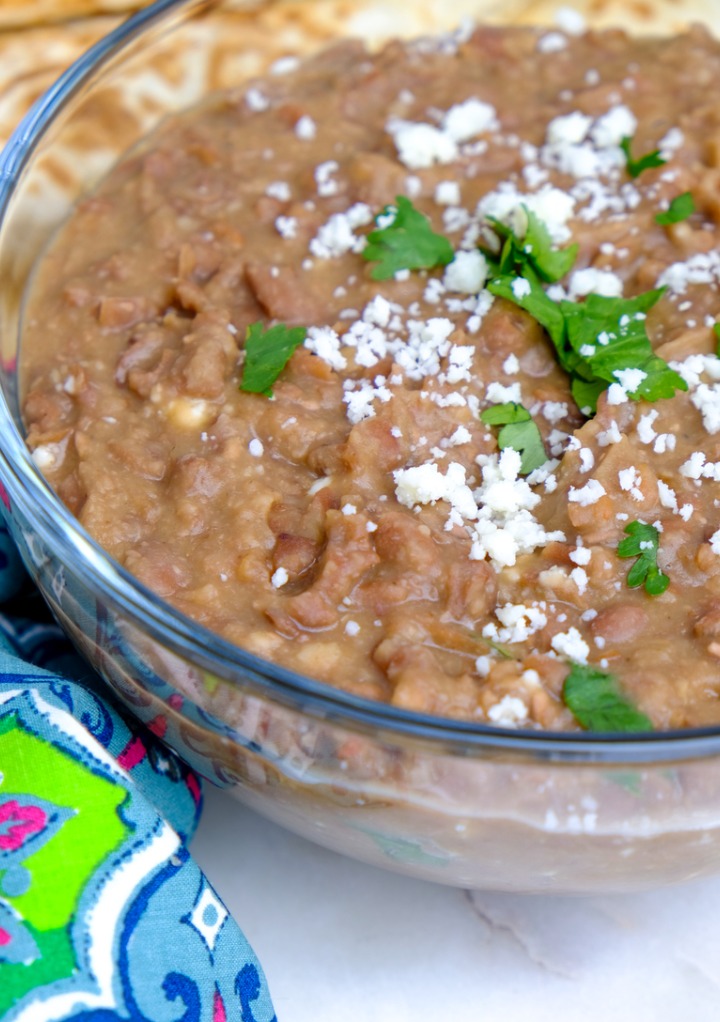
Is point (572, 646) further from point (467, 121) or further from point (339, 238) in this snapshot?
point (467, 121)

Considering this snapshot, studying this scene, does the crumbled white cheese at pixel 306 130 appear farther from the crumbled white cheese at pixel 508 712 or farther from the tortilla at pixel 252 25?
the crumbled white cheese at pixel 508 712

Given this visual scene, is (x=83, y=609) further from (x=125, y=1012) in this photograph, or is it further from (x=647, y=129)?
(x=647, y=129)

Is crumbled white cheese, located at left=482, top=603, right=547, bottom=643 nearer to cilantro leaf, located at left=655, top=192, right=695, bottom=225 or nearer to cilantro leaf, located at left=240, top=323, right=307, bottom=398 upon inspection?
cilantro leaf, located at left=240, top=323, right=307, bottom=398

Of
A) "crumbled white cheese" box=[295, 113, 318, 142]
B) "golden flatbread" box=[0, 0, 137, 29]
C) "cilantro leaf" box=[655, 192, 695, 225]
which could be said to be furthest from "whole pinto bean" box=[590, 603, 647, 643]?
"golden flatbread" box=[0, 0, 137, 29]

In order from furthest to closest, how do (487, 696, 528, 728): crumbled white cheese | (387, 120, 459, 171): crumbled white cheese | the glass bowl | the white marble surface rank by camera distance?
1. (387, 120, 459, 171): crumbled white cheese
2. the white marble surface
3. (487, 696, 528, 728): crumbled white cheese
4. the glass bowl

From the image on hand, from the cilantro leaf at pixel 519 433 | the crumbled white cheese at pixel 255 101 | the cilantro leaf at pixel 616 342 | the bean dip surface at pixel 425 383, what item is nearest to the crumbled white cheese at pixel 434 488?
the bean dip surface at pixel 425 383

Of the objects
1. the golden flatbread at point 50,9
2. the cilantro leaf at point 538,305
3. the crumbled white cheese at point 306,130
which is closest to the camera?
the cilantro leaf at point 538,305

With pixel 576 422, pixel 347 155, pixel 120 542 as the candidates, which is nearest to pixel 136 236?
pixel 347 155
